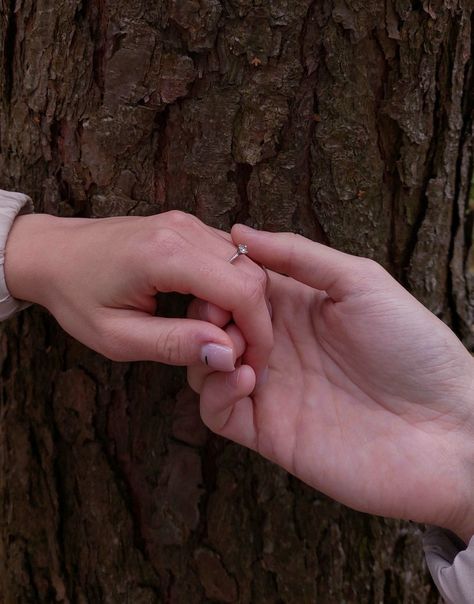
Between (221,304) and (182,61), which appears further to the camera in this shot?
(182,61)

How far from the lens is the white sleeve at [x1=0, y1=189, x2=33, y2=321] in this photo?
54.7 inches

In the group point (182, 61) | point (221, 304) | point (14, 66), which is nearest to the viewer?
point (221, 304)

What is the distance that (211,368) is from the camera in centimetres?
128

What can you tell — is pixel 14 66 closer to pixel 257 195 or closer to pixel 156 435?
pixel 257 195

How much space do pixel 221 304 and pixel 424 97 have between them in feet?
2.36

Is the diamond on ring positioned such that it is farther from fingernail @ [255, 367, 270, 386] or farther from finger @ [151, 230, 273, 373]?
fingernail @ [255, 367, 270, 386]

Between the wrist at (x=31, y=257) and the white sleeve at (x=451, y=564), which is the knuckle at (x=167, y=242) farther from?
the white sleeve at (x=451, y=564)

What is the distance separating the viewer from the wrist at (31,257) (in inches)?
53.0

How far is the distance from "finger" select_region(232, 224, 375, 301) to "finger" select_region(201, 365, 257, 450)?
0.25 m

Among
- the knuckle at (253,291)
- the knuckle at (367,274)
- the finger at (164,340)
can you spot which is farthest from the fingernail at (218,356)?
the knuckle at (367,274)

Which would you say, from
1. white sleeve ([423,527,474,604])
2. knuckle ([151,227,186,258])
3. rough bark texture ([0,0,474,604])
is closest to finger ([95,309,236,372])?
knuckle ([151,227,186,258])

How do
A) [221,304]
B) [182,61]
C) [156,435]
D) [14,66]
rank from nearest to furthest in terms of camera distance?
[221,304] → [182,61] → [14,66] → [156,435]

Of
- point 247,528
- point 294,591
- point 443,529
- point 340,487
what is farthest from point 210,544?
point 443,529

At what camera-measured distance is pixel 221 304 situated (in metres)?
1.23
